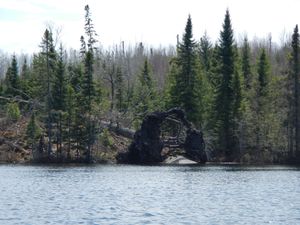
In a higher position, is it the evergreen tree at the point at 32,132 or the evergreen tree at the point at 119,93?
the evergreen tree at the point at 119,93

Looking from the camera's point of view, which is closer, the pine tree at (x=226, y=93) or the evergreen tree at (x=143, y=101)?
the pine tree at (x=226, y=93)

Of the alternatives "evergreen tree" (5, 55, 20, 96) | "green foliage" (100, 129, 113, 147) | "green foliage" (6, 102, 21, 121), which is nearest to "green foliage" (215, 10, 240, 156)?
"green foliage" (100, 129, 113, 147)

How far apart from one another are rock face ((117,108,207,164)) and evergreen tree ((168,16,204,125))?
45.9 ft

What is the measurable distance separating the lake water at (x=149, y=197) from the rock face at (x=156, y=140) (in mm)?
13754

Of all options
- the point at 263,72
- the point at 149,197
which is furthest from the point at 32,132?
the point at 149,197

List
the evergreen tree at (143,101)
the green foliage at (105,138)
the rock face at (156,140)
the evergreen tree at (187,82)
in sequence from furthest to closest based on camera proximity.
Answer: the evergreen tree at (143,101) < the evergreen tree at (187,82) < the green foliage at (105,138) < the rock face at (156,140)

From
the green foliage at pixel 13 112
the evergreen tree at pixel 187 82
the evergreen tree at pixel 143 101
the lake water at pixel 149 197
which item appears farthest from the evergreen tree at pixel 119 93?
the lake water at pixel 149 197

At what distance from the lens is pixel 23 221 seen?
94.6 feet

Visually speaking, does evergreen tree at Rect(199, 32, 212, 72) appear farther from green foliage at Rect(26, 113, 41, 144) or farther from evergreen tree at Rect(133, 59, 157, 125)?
green foliage at Rect(26, 113, 41, 144)

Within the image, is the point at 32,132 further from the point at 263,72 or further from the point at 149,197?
the point at 149,197

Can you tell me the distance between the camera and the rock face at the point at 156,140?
75000 mm

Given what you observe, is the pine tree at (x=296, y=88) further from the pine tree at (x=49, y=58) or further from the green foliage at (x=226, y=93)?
the pine tree at (x=49, y=58)

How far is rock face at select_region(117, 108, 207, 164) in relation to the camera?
2953 inches

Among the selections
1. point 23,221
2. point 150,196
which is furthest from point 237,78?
point 23,221
